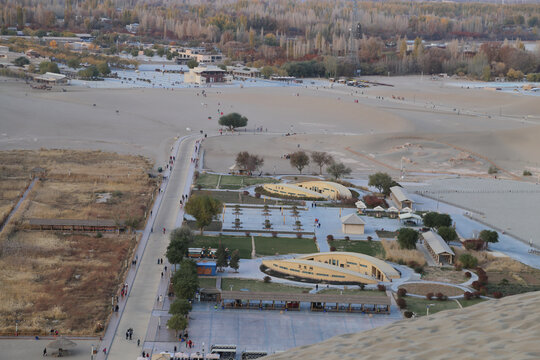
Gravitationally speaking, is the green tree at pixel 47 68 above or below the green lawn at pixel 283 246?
above

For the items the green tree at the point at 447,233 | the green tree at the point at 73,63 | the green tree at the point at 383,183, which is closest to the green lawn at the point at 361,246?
the green tree at the point at 447,233

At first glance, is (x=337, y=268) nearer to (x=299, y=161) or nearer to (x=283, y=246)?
(x=283, y=246)

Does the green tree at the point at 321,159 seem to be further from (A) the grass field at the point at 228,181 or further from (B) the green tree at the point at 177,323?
(B) the green tree at the point at 177,323

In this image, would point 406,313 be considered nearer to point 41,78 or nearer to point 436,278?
point 436,278

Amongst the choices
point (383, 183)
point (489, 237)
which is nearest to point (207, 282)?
point (489, 237)

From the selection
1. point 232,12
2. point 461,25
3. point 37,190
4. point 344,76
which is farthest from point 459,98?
point 232,12
